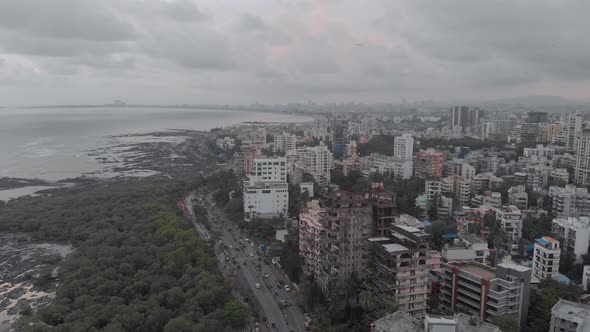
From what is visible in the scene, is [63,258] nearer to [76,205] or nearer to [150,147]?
[76,205]

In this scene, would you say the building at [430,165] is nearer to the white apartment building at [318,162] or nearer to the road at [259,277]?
the white apartment building at [318,162]

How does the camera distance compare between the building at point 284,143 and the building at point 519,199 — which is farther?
the building at point 284,143

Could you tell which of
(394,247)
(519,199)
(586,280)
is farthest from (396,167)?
(394,247)

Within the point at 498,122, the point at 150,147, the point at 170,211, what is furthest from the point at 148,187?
the point at 498,122

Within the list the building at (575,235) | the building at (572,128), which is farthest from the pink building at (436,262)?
the building at (572,128)

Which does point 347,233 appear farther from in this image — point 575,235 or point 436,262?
point 575,235

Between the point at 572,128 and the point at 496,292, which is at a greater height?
the point at 572,128

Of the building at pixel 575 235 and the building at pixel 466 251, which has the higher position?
the building at pixel 466 251
